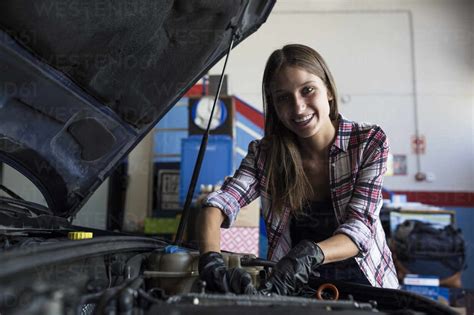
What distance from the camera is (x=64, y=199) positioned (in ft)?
4.62

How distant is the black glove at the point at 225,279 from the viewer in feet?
2.37

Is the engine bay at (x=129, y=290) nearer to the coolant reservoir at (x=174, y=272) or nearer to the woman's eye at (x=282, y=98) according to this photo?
the coolant reservoir at (x=174, y=272)

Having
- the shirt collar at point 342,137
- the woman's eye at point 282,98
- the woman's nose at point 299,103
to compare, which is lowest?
the shirt collar at point 342,137

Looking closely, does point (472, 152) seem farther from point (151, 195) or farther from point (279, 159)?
point (279, 159)

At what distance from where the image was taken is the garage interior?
433 centimetres

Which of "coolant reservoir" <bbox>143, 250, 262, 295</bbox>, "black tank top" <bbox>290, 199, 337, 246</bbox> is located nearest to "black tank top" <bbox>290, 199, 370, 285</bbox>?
"black tank top" <bbox>290, 199, 337, 246</bbox>

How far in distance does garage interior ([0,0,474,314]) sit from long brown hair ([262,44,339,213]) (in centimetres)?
289

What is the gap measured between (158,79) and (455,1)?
17.2 feet

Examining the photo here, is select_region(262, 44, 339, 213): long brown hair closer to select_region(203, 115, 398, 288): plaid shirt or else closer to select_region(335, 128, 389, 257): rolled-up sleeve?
select_region(203, 115, 398, 288): plaid shirt

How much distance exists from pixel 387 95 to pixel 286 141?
4279mm

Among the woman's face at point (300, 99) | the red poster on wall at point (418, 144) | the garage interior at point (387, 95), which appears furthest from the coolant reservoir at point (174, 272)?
the red poster on wall at point (418, 144)

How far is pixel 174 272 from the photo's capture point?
818 millimetres

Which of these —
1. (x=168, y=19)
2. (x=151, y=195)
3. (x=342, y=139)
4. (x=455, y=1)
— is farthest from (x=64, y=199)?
(x=455, y=1)

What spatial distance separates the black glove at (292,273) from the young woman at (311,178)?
0.15 meters
